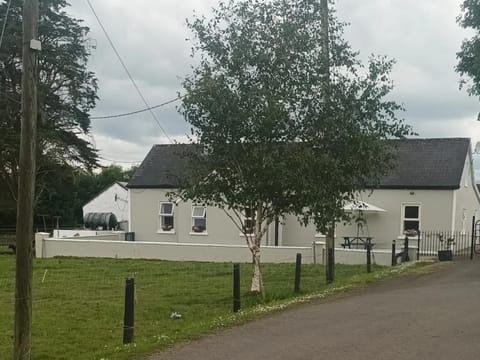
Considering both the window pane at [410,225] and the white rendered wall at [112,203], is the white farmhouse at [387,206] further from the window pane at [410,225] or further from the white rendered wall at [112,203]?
the white rendered wall at [112,203]

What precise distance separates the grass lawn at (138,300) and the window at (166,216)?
27.7 feet

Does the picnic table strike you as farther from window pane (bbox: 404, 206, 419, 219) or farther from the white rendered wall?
the white rendered wall

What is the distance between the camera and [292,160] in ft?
42.2

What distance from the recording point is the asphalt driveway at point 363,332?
7613mm

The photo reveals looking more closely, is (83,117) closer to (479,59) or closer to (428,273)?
(479,59)

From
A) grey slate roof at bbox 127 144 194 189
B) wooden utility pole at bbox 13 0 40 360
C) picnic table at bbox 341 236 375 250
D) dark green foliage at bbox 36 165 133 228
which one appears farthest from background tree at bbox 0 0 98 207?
wooden utility pole at bbox 13 0 40 360

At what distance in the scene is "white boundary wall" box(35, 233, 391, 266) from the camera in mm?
22953

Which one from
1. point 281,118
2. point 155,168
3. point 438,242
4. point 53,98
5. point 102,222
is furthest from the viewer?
point 102,222

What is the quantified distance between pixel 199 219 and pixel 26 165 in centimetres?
2377

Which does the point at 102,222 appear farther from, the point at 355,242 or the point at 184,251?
the point at 355,242

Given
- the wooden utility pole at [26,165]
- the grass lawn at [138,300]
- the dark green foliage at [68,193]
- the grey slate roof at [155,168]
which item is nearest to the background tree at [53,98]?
the dark green foliage at [68,193]

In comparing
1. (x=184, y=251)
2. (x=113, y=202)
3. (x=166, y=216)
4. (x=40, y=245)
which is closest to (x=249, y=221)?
(x=184, y=251)

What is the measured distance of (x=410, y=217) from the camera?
91.8 ft

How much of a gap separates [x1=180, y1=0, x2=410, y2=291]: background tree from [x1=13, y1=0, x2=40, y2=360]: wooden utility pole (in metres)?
5.15
